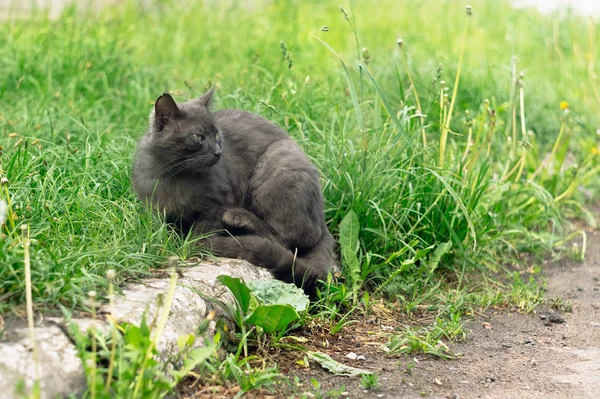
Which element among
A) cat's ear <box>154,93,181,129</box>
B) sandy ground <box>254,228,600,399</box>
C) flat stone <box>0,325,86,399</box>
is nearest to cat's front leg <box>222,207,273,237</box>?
cat's ear <box>154,93,181,129</box>

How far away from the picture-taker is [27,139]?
405 cm

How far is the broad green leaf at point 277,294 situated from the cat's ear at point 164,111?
3.03 feet

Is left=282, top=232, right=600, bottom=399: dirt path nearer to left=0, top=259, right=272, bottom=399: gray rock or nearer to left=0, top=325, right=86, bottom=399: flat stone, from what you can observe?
left=0, top=259, right=272, bottom=399: gray rock

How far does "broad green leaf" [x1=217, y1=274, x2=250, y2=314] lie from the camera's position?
3.16 meters

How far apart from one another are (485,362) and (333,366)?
29.9 inches

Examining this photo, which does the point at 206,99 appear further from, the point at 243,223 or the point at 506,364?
the point at 506,364

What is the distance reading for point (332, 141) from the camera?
4.55 metres

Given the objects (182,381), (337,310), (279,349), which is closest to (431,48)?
(337,310)

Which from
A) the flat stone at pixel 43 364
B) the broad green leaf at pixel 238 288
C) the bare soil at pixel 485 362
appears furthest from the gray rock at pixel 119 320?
the bare soil at pixel 485 362

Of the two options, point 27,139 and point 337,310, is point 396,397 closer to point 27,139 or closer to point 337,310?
point 337,310

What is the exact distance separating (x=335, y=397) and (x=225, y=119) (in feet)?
5.87

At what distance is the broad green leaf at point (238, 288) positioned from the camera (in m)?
3.16

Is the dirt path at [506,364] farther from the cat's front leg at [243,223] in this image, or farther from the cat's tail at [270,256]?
the cat's front leg at [243,223]

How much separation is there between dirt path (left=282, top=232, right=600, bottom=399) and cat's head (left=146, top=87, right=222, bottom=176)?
1114 millimetres
